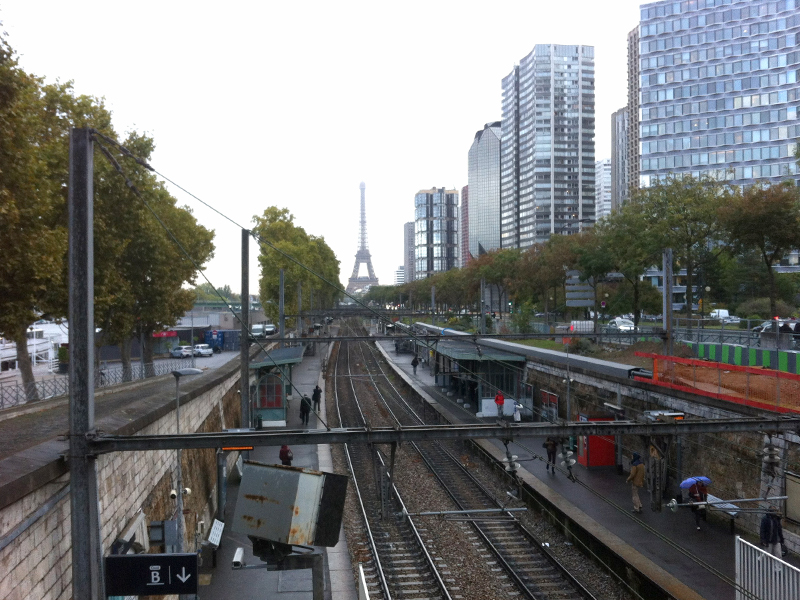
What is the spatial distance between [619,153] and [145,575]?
165805 millimetres

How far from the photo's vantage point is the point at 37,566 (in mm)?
6090

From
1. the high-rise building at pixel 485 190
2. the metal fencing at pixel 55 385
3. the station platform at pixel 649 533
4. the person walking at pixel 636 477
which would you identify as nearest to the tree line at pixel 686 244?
the station platform at pixel 649 533

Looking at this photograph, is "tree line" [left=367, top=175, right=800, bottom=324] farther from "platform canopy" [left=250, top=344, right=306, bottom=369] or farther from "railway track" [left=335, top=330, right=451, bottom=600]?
"railway track" [left=335, top=330, right=451, bottom=600]

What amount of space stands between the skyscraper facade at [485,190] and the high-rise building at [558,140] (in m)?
30.0

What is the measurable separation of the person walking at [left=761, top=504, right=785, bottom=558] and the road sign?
7241 mm

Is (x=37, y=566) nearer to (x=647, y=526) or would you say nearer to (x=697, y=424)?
(x=697, y=424)

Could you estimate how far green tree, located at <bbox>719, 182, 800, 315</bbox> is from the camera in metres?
21.9

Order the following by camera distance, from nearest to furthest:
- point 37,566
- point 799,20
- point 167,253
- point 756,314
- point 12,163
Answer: point 37,566, point 12,163, point 167,253, point 756,314, point 799,20

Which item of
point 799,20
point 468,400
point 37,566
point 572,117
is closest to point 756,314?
point 468,400

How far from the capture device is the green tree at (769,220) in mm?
21891

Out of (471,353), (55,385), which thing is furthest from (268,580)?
(471,353)

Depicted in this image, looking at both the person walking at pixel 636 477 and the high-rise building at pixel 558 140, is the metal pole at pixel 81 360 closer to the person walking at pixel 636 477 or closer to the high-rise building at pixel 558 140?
the person walking at pixel 636 477

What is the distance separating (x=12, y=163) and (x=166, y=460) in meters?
6.33

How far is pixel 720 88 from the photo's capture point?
71.1 meters
